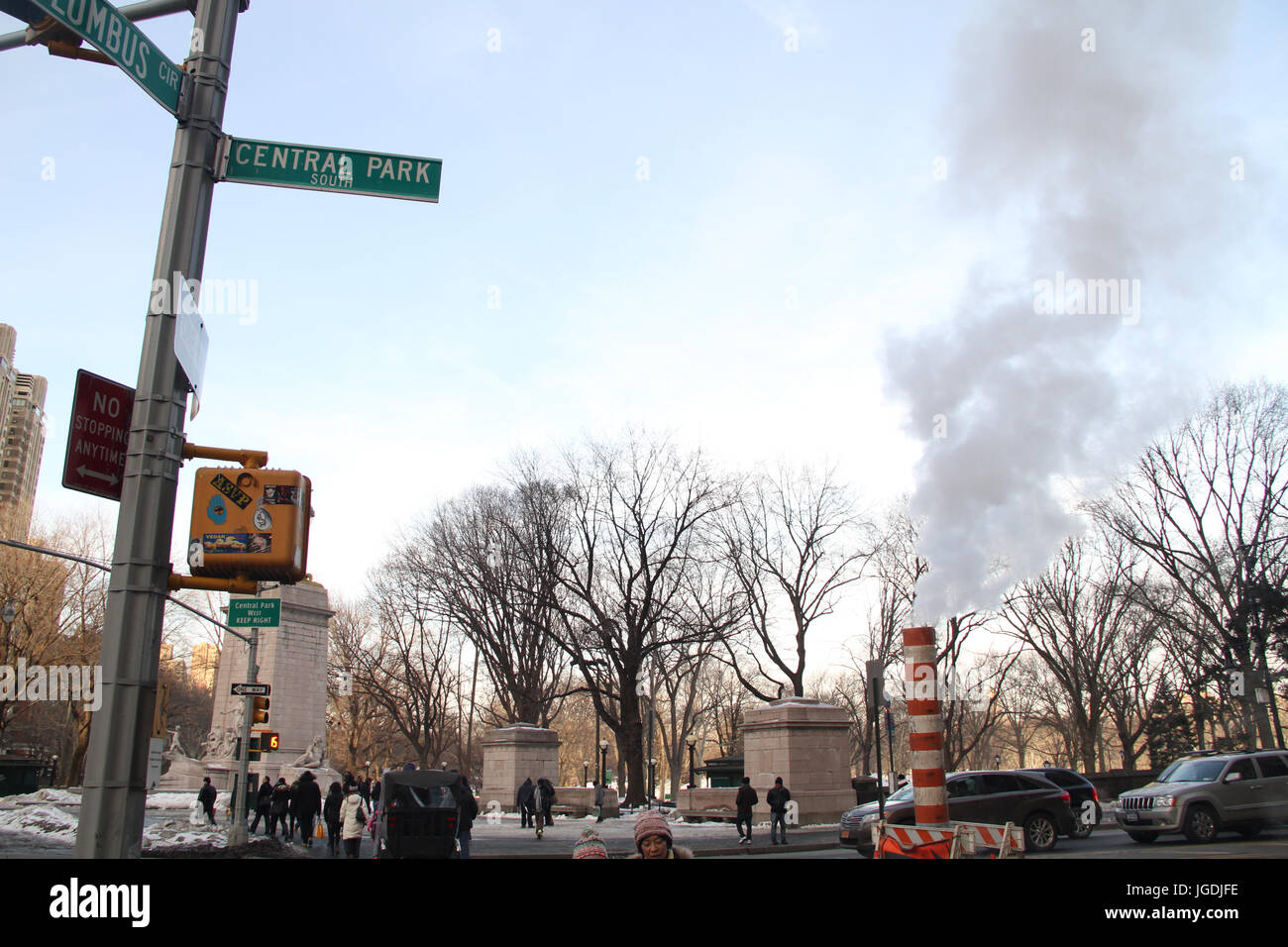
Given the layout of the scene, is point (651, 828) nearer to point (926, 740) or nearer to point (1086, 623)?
point (926, 740)

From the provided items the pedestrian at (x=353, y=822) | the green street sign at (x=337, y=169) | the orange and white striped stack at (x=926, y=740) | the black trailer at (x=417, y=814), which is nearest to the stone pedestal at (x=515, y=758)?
the pedestrian at (x=353, y=822)

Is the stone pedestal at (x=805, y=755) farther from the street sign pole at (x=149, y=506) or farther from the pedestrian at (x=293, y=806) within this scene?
the street sign pole at (x=149, y=506)

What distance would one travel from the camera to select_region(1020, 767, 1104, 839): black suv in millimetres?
18641

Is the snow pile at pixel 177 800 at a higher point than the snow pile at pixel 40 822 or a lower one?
lower

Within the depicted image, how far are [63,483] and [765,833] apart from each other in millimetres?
23919

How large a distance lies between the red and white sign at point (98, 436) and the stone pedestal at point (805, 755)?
78.2ft

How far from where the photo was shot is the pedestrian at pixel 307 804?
21.9 meters

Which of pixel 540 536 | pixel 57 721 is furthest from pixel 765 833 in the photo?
pixel 57 721

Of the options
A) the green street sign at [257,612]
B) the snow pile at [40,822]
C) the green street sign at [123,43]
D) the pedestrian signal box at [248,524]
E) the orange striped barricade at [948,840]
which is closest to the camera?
the green street sign at [123,43]

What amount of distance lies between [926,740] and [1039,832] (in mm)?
10031

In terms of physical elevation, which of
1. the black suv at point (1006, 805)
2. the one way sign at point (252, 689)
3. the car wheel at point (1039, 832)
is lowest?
the car wheel at point (1039, 832)

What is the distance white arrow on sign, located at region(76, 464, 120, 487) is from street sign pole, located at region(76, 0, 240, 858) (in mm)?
181

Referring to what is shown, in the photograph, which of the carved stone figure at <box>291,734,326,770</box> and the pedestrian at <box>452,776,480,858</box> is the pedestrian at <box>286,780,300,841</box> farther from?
the pedestrian at <box>452,776,480,858</box>
